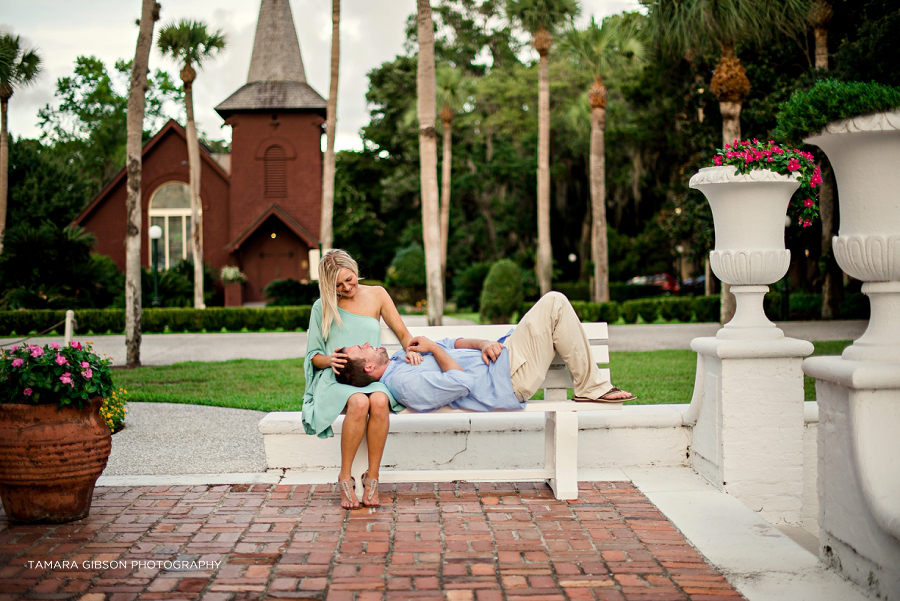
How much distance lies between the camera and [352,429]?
4199 millimetres

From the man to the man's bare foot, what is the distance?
1.78 feet

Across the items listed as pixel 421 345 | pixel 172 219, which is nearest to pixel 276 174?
pixel 172 219

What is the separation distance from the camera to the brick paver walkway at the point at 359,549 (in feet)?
10.1

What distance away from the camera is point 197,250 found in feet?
79.5

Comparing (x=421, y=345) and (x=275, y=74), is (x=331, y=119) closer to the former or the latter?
(x=275, y=74)

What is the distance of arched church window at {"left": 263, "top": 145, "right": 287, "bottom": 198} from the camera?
29.4m

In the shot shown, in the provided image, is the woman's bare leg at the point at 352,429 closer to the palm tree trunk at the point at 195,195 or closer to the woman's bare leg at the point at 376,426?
the woman's bare leg at the point at 376,426

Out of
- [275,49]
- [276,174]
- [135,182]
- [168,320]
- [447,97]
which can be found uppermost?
[275,49]

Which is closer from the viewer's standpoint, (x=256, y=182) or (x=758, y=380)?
(x=758, y=380)

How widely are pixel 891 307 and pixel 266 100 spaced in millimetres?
28440

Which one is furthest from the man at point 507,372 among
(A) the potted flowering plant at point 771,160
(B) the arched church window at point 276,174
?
(B) the arched church window at point 276,174

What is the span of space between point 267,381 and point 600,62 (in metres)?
16.8

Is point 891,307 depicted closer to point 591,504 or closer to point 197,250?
point 591,504

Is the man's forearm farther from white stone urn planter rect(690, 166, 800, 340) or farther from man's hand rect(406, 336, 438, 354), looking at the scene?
white stone urn planter rect(690, 166, 800, 340)
